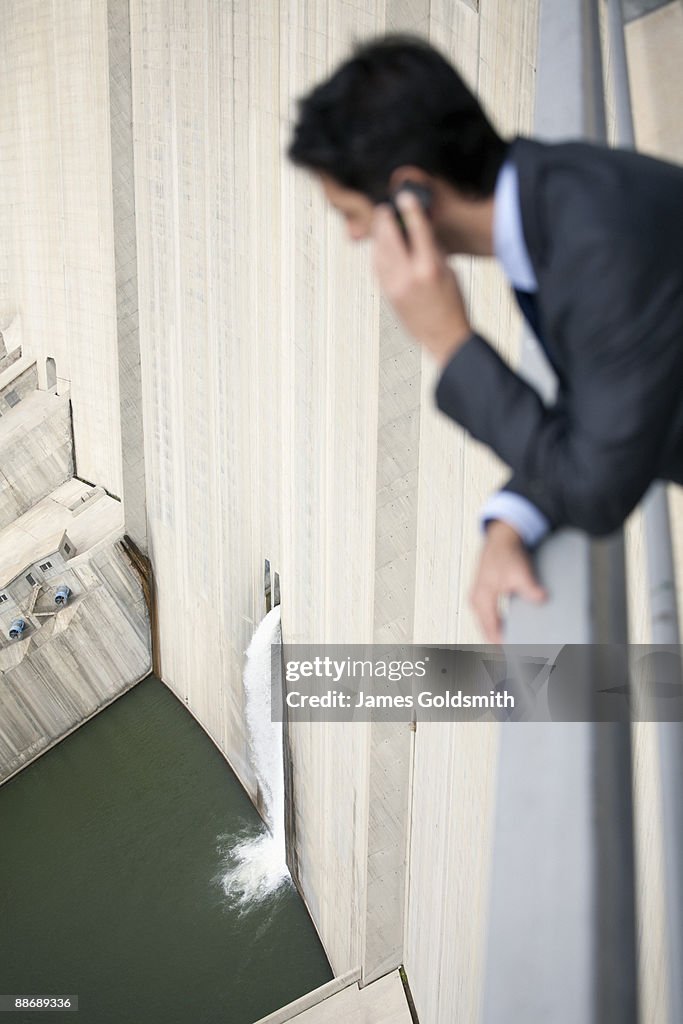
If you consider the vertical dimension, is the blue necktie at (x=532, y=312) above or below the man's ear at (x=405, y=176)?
below

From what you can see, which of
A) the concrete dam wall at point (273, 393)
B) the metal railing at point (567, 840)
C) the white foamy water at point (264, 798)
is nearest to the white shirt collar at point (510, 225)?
the metal railing at point (567, 840)

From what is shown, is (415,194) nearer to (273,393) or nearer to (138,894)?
(273,393)

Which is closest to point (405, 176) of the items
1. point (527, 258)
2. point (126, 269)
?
point (527, 258)

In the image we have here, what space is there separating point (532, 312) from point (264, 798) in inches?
246

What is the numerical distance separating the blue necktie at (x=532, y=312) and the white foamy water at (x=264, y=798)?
536cm

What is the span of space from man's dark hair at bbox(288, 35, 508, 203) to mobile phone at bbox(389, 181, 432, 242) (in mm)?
13

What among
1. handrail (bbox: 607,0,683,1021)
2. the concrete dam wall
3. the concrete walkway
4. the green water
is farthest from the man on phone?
the green water

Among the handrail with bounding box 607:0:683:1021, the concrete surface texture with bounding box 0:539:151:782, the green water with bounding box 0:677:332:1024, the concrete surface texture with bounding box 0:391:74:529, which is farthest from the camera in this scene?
the concrete surface texture with bounding box 0:391:74:529

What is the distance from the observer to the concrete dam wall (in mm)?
3527

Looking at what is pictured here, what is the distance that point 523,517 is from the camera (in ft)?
2.69

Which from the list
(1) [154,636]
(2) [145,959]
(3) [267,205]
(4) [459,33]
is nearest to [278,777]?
(2) [145,959]

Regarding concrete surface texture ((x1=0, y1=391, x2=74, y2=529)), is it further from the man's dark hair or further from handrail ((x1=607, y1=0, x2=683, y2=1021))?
the man's dark hair

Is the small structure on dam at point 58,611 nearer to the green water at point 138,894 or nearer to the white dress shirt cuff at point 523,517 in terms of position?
the green water at point 138,894

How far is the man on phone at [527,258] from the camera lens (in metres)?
0.66
